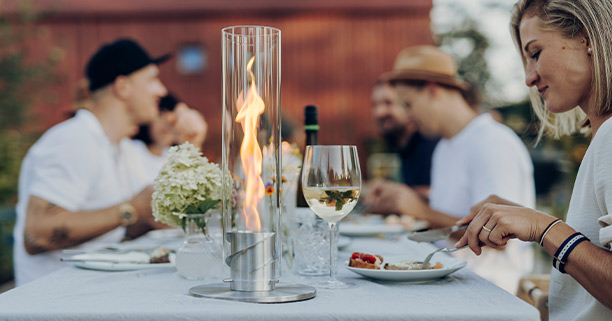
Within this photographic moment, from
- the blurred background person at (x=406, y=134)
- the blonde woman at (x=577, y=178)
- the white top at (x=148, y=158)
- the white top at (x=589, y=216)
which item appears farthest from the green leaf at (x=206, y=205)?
the blurred background person at (x=406, y=134)

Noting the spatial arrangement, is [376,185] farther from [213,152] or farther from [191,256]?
[213,152]

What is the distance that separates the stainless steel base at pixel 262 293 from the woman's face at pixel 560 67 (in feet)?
2.72

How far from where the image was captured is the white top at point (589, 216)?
1323 millimetres

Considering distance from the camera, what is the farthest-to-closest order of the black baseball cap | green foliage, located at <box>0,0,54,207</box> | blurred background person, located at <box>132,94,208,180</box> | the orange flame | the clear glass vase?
green foliage, located at <box>0,0,54,207</box> < blurred background person, located at <box>132,94,208,180</box> < the black baseball cap < the clear glass vase < the orange flame

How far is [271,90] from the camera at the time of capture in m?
1.40

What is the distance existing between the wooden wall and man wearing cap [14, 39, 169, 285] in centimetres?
1103

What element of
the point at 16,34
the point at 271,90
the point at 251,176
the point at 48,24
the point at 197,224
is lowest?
the point at 197,224

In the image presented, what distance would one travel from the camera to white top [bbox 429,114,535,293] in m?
3.52

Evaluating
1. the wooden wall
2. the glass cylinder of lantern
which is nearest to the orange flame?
the glass cylinder of lantern

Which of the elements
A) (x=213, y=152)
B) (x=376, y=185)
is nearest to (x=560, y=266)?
(x=376, y=185)

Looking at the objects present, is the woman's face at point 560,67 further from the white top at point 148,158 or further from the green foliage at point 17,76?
the green foliage at point 17,76

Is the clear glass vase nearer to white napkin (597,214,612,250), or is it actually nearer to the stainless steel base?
the stainless steel base

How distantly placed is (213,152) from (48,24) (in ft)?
18.8

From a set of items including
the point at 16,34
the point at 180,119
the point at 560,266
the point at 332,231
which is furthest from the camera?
the point at 16,34
